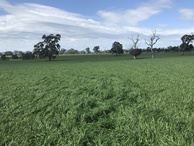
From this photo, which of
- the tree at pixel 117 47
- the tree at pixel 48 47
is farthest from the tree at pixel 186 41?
the tree at pixel 48 47

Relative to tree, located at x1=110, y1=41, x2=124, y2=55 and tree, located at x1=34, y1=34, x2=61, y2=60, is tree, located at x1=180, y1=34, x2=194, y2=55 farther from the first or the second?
tree, located at x1=34, y1=34, x2=61, y2=60

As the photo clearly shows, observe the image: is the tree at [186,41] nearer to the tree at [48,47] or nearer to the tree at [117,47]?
the tree at [117,47]

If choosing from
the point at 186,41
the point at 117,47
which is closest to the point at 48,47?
the point at 117,47

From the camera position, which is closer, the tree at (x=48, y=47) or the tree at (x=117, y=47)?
the tree at (x=48, y=47)

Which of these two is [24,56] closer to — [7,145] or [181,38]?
[181,38]

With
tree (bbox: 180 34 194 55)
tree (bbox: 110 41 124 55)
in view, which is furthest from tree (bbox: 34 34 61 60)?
tree (bbox: 180 34 194 55)

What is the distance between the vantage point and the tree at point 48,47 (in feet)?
288

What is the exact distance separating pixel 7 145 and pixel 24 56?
110471 mm

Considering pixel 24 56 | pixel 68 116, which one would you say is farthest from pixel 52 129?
pixel 24 56

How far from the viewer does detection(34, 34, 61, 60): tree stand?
3455 inches

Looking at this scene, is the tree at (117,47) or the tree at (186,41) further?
the tree at (117,47)

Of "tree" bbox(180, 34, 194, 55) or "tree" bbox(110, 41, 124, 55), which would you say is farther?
"tree" bbox(110, 41, 124, 55)

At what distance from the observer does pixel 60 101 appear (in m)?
9.87

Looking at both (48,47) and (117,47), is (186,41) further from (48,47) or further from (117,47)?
(48,47)
